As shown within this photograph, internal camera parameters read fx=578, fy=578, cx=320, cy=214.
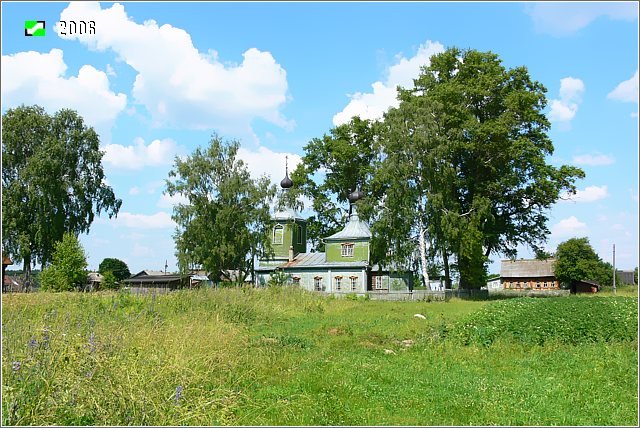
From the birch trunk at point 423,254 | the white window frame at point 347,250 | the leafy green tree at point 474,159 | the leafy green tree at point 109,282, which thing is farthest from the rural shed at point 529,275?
the leafy green tree at point 109,282

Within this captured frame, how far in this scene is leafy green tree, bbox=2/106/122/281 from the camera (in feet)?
128

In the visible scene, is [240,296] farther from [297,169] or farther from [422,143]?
[297,169]

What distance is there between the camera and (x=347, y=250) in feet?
137

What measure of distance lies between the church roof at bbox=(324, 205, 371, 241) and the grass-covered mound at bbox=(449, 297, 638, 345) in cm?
2802

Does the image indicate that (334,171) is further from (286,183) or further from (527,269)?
(527,269)

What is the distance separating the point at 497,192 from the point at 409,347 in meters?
28.1

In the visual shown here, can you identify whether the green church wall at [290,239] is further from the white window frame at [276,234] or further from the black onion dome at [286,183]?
the black onion dome at [286,183]

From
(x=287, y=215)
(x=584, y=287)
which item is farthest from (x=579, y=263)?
(x=287, y=215)

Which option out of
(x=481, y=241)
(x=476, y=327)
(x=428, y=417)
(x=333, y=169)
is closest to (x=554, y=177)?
(x=481, y=241)

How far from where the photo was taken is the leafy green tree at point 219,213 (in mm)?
40250

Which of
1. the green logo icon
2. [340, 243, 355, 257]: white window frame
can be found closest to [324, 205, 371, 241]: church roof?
[340, 243, 355, 257]: white window frame

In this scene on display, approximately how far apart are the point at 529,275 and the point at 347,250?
2827 centimetres

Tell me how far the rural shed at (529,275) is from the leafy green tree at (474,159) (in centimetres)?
2312

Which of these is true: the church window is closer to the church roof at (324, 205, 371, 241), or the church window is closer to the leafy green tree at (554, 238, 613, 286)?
the church roof at (324, 205, 371, 241)
